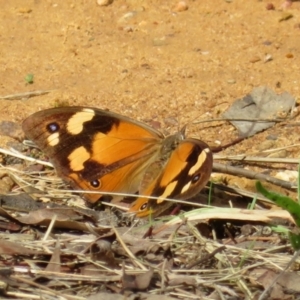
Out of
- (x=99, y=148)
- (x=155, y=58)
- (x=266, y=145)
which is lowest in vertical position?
(x=266, y=145)

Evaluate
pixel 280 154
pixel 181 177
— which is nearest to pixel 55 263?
pixel 181 177

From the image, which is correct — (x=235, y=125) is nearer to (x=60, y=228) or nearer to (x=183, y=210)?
(x=183, y=210)

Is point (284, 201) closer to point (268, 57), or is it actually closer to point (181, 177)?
point (181, 177)

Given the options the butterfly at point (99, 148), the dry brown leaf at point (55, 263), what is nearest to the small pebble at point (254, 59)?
the butterfly at point (99, 148)

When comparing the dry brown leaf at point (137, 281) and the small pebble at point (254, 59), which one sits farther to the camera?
the small pebble at point (254, 59)

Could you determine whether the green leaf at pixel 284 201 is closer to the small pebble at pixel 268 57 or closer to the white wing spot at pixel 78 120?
the white wing spot at pixel 78 120

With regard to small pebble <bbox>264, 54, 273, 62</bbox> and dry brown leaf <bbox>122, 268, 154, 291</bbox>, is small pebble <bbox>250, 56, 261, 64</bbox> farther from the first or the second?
dry brown leaf <bbox>122, 268, 154, 291</bbox>

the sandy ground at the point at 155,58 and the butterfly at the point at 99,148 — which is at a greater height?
the butterfly at the point at 99,148

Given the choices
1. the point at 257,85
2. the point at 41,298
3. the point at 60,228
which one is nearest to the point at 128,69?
the point at 257,85

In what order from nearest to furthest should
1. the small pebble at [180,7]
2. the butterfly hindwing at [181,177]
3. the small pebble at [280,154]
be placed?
the butterfly hindwing at [181,177] → the small pebble at [280,154] → the small pebble at [180,7]

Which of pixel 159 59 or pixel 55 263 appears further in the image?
pixel 159 59

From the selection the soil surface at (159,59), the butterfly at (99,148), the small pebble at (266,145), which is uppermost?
the butterfly at (99,148)

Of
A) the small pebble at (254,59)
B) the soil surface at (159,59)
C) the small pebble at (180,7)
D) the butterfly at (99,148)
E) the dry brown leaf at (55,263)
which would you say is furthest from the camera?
the small pebble at (180,7)
